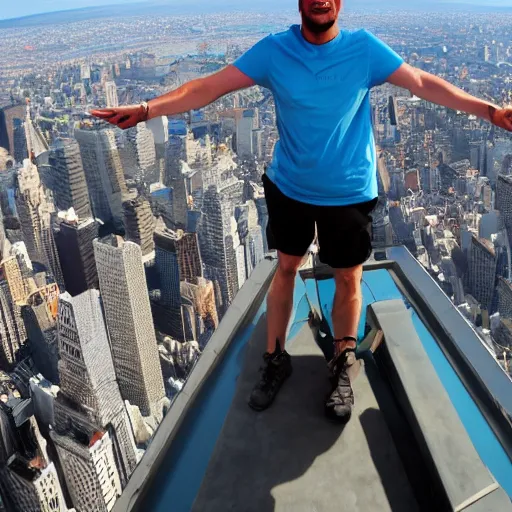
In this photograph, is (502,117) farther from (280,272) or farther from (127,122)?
(127,122)

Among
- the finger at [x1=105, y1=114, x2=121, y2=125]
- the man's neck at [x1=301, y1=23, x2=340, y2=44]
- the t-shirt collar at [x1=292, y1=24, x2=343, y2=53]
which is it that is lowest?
the finger at [x1=105, y1=114, x2=121, y2=125]

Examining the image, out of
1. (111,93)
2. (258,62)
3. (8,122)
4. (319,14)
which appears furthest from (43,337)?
(8,122)

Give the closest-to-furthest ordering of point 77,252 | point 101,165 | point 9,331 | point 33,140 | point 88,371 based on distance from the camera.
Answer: point 88,371
point 9,331
point 77,252
point 101,165
point 33,140

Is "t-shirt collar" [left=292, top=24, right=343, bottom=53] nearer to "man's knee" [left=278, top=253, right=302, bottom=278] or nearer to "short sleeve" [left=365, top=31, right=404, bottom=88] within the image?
"short sleeve" [left=365, top=31, right=404, bottom=88]

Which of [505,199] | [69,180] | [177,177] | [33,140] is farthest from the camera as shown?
[33,140]

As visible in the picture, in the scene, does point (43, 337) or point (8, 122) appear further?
point (8, 122)

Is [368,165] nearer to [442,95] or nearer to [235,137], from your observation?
[442,95]

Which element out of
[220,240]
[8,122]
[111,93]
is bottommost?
[220,240]

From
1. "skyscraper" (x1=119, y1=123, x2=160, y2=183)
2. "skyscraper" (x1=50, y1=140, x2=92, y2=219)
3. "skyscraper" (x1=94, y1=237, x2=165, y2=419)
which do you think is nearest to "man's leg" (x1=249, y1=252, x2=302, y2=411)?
"skyscraper" (x1=94, y1=237, x2=165, y2=419)
